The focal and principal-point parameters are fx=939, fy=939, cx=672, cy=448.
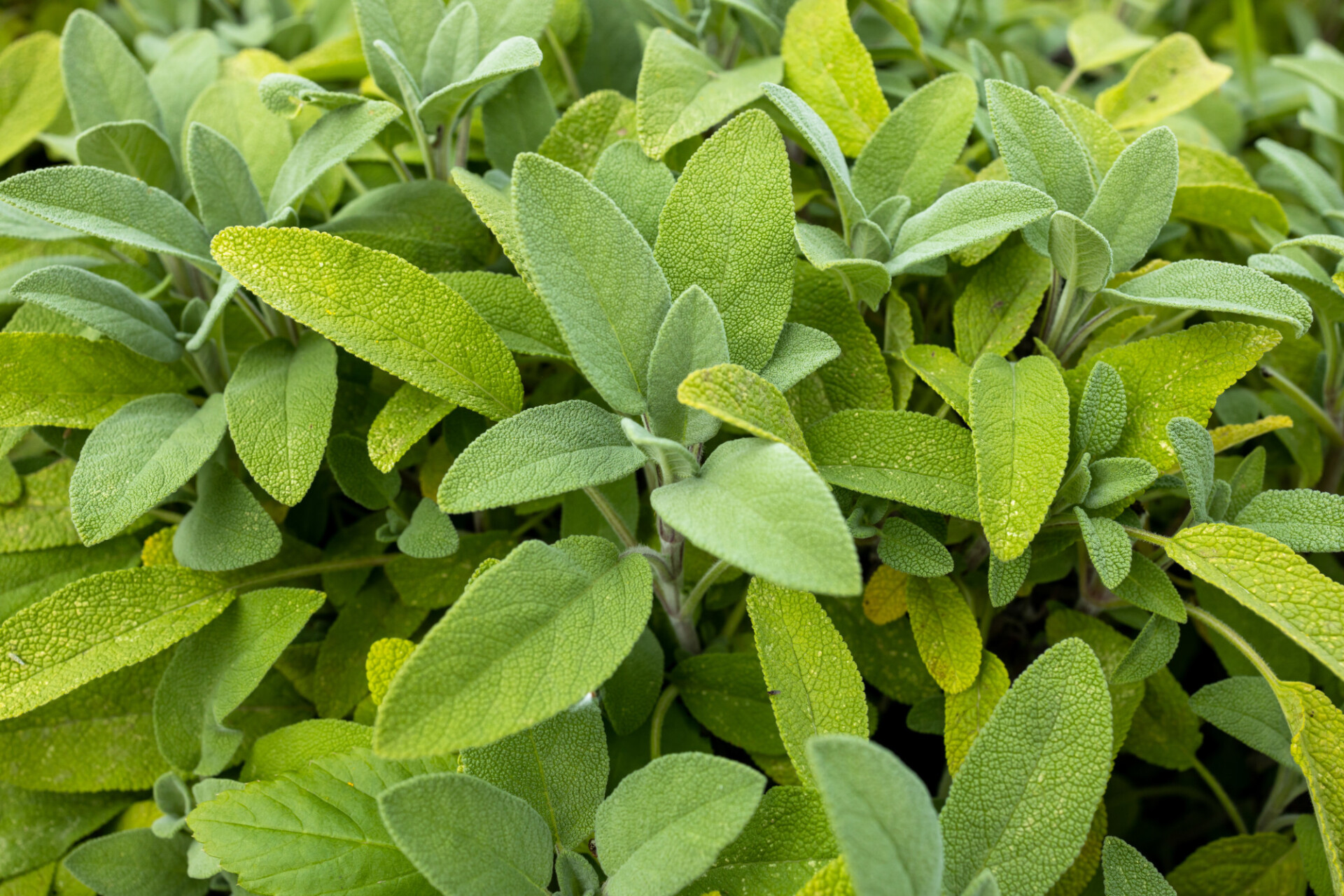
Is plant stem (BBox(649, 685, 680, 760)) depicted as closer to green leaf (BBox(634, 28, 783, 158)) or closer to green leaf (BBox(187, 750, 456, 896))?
green leaf (BBox(187, 750, 456, 896))

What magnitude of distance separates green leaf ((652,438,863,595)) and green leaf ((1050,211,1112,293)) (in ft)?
0.89

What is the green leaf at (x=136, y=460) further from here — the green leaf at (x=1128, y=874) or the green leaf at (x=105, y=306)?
the green leaf at (x=1128, y=874)

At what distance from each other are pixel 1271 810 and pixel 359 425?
836 mm

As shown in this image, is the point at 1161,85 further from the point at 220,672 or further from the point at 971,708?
the point at 220,672

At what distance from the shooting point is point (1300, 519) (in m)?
0.65

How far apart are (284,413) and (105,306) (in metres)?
0.17

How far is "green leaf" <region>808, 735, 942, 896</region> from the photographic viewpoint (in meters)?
0.41

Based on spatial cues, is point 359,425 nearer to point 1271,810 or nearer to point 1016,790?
point 1016,790

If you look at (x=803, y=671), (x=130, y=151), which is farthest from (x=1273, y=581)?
(x=130, y=151)

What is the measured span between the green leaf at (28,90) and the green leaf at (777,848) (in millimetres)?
1052

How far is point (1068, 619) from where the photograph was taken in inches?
29.9

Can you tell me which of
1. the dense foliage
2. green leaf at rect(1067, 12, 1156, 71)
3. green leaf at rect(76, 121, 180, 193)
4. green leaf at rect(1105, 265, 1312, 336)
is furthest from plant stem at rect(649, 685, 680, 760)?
green leaf at rect(1067, 12, 1156, 71)

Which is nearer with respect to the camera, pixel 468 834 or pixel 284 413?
pixel 468 834

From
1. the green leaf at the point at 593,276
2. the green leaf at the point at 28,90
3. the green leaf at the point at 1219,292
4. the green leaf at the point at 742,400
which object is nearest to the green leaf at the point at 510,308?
the green leaf at the point at 593,276
